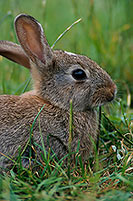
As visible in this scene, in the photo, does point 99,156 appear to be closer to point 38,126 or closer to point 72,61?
point 38,126

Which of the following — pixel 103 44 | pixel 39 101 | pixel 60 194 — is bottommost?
pixel 60 194

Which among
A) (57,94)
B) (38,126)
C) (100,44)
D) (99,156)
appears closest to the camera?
(38,126)

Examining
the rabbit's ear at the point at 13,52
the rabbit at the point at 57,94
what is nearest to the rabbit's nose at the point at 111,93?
the rabbit at the point at 57,94

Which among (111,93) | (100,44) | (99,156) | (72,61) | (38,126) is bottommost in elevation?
(99,156)

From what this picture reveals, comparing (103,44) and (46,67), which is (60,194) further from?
(103,44)

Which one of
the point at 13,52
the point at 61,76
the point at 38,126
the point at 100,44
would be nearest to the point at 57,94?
the point at 61,76

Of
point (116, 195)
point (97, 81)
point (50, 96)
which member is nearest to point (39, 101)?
point (50, 96)
